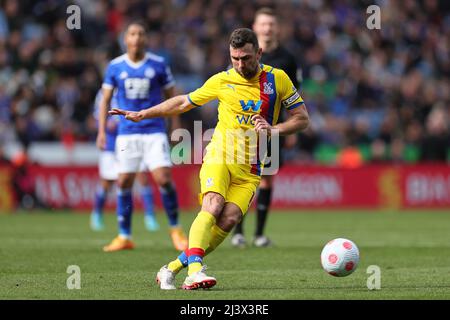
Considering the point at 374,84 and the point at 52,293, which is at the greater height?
the point at 374,84

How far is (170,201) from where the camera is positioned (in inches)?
474

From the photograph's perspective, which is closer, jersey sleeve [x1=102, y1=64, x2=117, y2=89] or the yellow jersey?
the yellow jersey

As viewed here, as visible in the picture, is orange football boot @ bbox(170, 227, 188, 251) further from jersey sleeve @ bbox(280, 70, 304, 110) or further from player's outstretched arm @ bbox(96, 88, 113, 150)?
jersey sleeve @ bbox(280, 70, 304, 110)

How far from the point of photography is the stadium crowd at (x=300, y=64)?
2098 cm

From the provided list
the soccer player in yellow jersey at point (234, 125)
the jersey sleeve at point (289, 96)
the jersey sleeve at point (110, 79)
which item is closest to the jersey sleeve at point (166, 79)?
the jersey sleeve at point (110, 79)

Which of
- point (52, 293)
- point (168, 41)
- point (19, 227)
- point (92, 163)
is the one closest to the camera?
point (52, 293)

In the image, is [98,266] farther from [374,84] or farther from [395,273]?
[374,84]

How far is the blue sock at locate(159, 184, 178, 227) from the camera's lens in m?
12.0

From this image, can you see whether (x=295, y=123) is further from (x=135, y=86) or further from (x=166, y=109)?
(x=135, y=86)

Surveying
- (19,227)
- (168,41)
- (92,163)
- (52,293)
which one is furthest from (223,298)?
(168,41)

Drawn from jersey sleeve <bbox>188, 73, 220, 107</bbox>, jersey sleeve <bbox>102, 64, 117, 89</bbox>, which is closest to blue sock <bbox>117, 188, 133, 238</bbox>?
jersey sleeve <bbox>102, 64, 117, 89</bbox>

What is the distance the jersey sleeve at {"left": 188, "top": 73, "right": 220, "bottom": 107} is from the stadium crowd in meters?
11.3

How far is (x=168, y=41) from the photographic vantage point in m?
23.1
